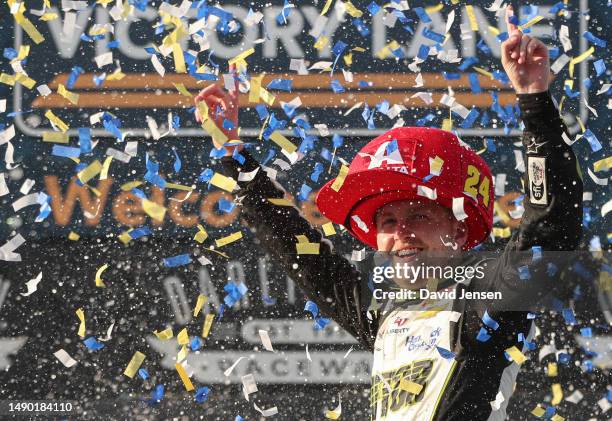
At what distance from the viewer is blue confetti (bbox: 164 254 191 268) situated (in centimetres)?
406

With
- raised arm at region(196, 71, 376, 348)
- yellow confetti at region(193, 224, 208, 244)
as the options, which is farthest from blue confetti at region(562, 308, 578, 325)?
yellow confetti at region(193, 224, 208, 244)

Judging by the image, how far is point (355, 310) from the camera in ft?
11.1

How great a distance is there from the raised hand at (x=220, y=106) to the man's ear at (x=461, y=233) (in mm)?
651

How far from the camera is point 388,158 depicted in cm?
333

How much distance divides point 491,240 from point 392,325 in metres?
0.88

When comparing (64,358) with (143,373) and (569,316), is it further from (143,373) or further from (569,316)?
(569,316)

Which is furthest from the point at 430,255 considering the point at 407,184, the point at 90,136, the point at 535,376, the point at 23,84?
the point at 23,84

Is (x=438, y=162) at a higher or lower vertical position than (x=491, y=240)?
higher

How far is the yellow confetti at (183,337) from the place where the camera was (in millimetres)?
4008

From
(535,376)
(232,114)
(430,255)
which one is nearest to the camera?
(430,255)

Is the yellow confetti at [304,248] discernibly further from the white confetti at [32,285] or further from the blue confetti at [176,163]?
the white confetti at [32,285]

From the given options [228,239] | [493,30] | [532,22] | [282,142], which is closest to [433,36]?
[493,30]

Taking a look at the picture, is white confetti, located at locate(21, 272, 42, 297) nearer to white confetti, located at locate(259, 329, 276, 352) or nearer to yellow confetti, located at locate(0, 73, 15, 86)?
yellow confetti, located at locate(0, 73, 15, 86)

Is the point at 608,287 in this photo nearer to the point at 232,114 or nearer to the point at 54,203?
the point at 232,114
